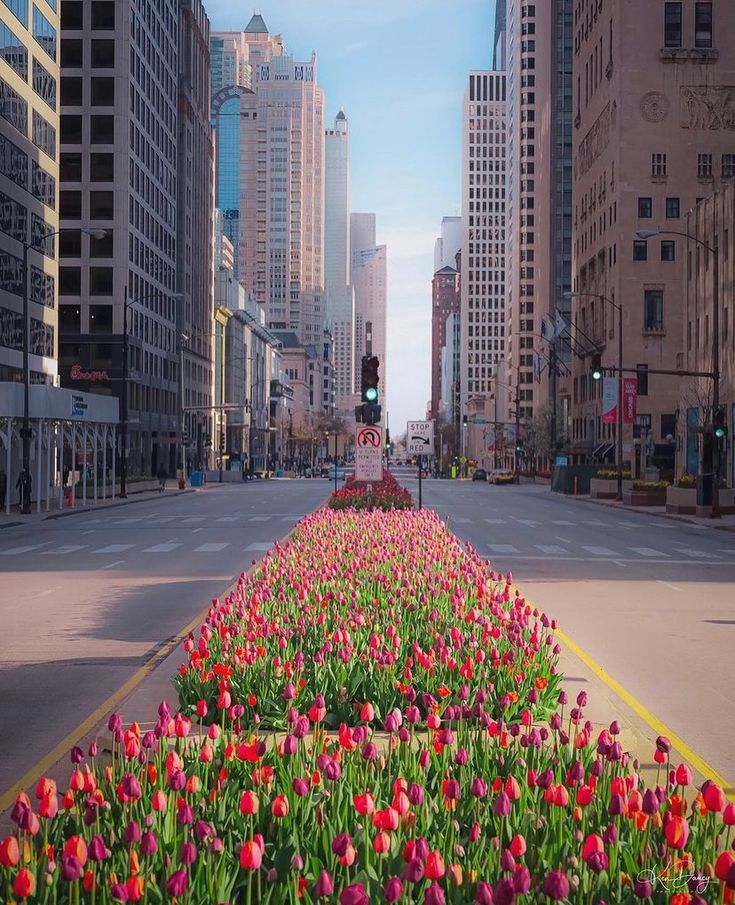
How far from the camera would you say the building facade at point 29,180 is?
66.0 m

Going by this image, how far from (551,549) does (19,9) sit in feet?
163

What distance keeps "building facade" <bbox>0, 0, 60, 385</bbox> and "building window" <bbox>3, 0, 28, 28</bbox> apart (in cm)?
5

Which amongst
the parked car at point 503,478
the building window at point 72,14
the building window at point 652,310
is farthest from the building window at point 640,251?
the building window at point 72,14

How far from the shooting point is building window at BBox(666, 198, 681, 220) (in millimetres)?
104812

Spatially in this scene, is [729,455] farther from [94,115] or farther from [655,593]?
[94,115]

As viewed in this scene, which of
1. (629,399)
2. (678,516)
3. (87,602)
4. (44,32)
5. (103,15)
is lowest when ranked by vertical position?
(678,516)

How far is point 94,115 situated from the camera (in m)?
101

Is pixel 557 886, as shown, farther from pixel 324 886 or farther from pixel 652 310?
pixel 652 310

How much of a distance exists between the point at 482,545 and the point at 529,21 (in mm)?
166875

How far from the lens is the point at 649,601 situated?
19922 mm

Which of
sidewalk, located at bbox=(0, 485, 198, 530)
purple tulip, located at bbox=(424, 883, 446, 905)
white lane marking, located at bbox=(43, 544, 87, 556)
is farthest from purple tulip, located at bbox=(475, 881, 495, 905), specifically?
sidewalk, located at bbox=(0, 485, 198, 530)

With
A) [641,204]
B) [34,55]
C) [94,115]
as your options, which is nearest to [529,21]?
[641,204]

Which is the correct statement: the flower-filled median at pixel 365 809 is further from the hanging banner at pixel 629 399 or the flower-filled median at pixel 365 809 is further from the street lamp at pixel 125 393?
the hanging banner at pixel 629 399

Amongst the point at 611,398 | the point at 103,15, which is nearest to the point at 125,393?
the point at 611,398
